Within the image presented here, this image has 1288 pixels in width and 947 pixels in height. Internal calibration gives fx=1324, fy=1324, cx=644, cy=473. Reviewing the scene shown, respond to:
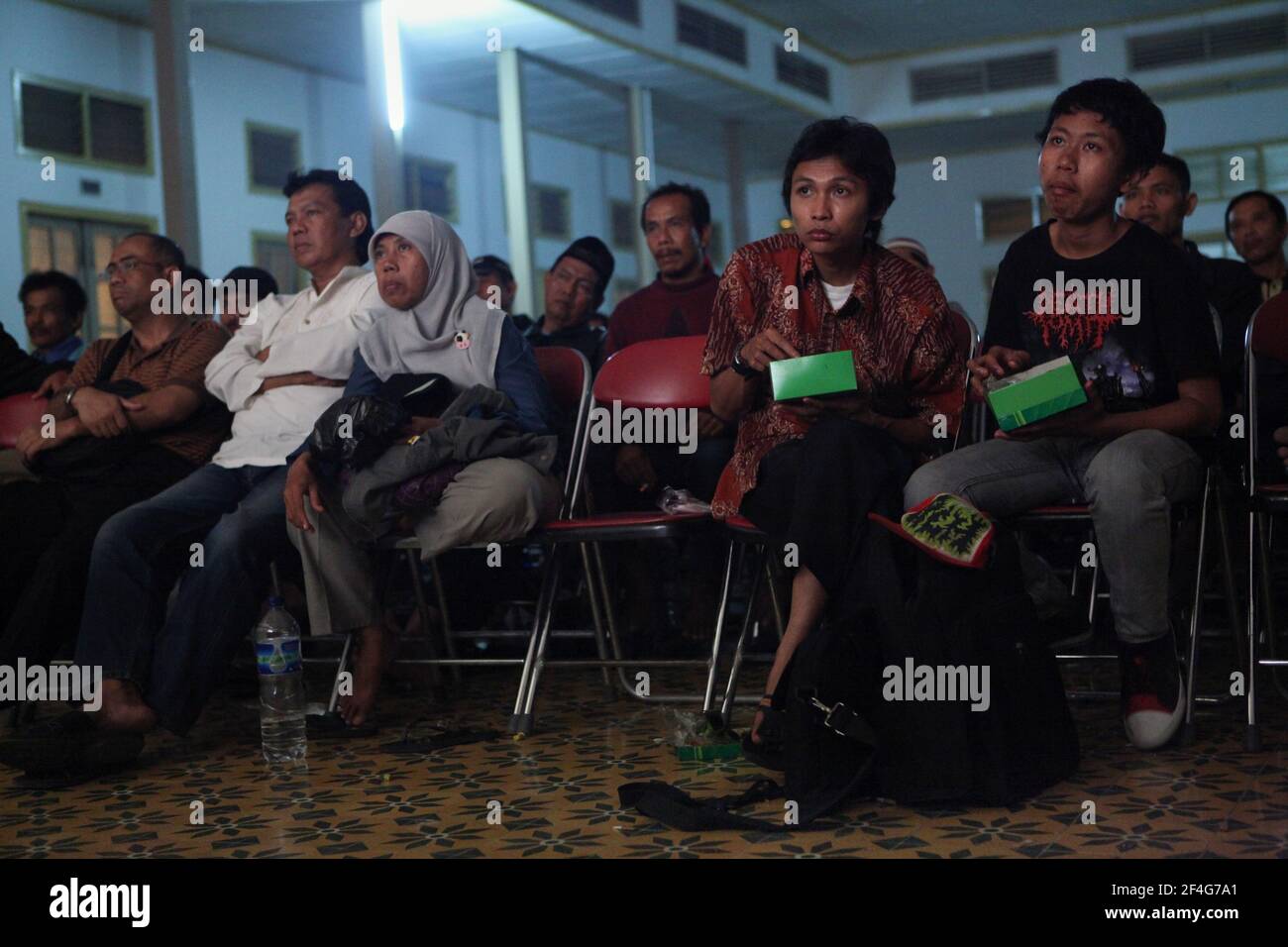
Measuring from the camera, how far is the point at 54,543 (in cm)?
308

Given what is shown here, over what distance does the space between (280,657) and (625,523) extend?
77 cm

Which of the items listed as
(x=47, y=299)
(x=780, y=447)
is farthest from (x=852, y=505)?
(x=47, y=299)

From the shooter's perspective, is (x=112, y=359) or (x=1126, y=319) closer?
(x=1126, y=319)

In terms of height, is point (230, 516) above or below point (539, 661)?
above

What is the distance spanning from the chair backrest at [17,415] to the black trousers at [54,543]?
0.31 metres

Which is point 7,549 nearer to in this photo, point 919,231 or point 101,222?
point 101,222

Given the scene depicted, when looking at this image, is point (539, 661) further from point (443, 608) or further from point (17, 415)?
point (17, 415)

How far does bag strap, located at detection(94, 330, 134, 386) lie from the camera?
341cm

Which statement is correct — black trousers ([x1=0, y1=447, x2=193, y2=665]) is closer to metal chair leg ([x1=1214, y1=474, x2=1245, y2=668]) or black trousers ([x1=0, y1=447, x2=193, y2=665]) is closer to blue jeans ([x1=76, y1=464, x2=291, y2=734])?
blue jeans ([x1=76, y1=464, x2=291, y2=734])

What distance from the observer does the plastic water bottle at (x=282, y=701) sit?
2.76 metres

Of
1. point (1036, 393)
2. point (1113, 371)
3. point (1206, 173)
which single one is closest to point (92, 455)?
point (1036, 393)

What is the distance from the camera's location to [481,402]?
9.75ft

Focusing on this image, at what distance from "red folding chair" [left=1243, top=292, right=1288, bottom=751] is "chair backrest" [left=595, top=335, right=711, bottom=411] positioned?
116 cm

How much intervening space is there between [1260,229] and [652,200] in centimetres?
204
